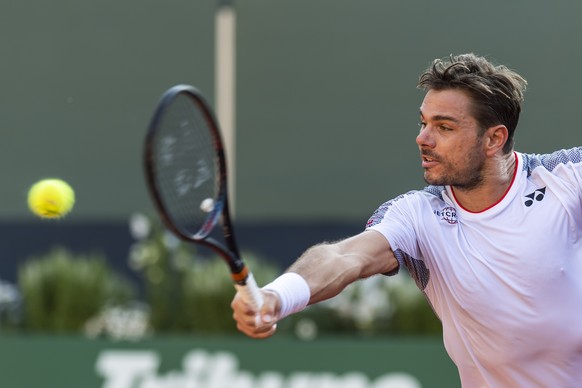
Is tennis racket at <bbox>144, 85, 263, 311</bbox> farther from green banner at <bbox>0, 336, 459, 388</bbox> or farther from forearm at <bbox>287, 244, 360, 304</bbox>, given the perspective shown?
green banner at <bbox>0, 336, 459, 388</bbox>

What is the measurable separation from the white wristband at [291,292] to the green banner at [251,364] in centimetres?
438

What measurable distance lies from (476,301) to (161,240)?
567 cm

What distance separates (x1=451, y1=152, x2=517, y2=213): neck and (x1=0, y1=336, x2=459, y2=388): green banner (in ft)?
12.6

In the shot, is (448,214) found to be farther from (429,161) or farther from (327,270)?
(327,270)

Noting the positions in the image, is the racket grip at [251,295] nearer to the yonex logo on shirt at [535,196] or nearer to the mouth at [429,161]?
the mouth at [429,161]

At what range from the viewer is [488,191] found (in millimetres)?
4570

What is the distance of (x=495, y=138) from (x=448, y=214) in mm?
335

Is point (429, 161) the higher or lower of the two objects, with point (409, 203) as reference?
higher

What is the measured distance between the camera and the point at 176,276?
9.70 meters

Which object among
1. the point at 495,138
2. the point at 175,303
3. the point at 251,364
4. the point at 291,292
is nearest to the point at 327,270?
the point at 291,292

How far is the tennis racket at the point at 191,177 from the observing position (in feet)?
11.9

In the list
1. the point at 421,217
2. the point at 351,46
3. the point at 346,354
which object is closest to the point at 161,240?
the point at 346,354

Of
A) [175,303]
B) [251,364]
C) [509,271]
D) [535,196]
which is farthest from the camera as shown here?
[175,303]

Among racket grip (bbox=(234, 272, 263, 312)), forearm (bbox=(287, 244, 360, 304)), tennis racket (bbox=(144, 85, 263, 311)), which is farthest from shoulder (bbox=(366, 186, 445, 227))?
racket grip (bbox=(234, 272, 263, 312))
